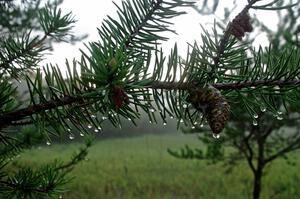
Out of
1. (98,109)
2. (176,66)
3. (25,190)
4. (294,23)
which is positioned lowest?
(25,190)

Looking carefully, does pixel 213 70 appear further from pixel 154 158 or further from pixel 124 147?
pixel 124 147

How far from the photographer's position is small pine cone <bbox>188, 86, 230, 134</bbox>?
77 centimetres

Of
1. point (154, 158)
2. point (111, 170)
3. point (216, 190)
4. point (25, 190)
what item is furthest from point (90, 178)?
point (25, 190)

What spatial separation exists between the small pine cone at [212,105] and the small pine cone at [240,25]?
13cm

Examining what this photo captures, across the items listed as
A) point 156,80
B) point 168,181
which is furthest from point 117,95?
point 168,181

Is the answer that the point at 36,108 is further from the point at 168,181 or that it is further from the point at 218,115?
the point at 168,181

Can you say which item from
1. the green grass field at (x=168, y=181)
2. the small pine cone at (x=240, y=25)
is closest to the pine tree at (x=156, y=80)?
the small pine cone at (x=240, y=25)

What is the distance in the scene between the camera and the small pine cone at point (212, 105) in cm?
77

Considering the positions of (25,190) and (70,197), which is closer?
(25,190)

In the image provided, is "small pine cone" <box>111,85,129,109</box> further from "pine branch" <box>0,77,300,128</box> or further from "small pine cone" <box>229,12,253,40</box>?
"small pine cone" <box>229,12,253,40</box>

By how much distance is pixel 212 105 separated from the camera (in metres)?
0.80

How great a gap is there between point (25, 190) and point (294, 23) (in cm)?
508

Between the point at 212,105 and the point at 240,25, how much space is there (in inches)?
7.3

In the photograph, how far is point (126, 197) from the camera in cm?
940
